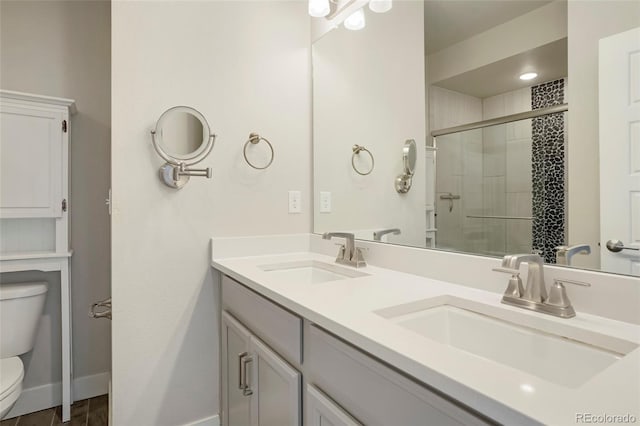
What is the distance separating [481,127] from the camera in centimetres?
112

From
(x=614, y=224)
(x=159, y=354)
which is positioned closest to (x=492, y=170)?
(x=614, y=224)

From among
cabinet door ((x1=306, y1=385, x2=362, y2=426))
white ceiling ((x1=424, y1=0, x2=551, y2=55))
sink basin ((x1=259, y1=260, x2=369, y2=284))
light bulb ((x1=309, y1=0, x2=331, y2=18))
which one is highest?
light bulb ((x1=309, y1=0, x2=331, y2=18))

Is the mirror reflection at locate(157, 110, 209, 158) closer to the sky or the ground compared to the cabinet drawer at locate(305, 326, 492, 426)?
closer to the sky

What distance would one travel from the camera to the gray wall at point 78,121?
1.88m

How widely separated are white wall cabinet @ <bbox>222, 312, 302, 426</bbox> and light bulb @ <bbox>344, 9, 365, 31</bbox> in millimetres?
1465

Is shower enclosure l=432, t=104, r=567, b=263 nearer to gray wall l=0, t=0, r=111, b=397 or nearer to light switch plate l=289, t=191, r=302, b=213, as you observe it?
light switch plate l=289, t=191, r=302, b=213

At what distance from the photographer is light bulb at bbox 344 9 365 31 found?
1685 mm

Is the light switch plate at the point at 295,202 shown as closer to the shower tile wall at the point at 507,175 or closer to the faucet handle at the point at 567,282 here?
the shower tile wall at the point at 507,175

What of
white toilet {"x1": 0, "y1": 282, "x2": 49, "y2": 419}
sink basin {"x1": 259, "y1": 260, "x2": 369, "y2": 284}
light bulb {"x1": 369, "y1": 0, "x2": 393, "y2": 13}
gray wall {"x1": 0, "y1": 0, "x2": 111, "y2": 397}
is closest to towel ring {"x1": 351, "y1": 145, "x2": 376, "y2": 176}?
sink basin {"x1": 259, "y1": 260, "x2": 369, "y2": 284}

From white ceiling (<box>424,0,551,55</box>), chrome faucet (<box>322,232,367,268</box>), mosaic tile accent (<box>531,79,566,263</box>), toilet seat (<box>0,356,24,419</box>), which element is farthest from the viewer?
chrome faucet (<box>322,232,367,268</box>)

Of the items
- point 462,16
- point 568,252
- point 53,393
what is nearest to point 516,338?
point 568,252

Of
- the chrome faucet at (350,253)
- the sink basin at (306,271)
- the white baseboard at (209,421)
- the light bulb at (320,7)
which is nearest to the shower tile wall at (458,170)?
the chrome faucet at (350,253)

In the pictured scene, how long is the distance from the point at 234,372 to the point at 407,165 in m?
1.11

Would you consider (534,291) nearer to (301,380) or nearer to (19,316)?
(301,380)
